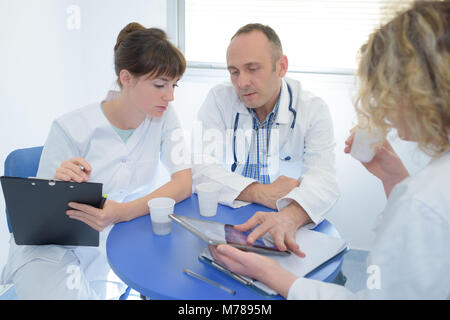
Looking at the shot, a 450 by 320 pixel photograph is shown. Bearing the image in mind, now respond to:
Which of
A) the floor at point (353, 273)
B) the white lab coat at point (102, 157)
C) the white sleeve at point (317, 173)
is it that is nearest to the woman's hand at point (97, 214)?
the white lab coat at point (102, 157)

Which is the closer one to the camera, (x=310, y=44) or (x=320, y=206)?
(x=320, y=206)

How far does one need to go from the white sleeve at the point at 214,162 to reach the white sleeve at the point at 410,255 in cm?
68

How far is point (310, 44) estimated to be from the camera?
2.58m

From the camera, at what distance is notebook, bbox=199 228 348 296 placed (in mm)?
907

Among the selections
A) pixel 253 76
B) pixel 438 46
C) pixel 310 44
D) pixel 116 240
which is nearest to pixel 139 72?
pixel 253 76

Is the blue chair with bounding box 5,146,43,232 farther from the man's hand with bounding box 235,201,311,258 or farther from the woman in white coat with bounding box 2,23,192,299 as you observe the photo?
the man's hand with bounding box 235,201,311,258

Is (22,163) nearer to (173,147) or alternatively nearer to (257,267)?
(173,147)

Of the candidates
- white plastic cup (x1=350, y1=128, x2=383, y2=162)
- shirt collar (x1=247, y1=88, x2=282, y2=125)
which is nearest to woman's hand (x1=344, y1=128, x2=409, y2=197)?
white plastic cup (x1=350, y1=128, x2=383, y2=162)

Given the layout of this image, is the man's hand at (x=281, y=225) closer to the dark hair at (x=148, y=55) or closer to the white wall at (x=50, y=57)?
the dark hair at (x=148, y=55)

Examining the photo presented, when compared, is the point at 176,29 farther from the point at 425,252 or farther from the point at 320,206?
the point at 425,252

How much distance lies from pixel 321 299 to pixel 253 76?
118 centimetres

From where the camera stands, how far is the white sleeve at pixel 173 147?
1.59m

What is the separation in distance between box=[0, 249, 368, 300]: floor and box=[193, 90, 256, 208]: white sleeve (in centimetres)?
130
